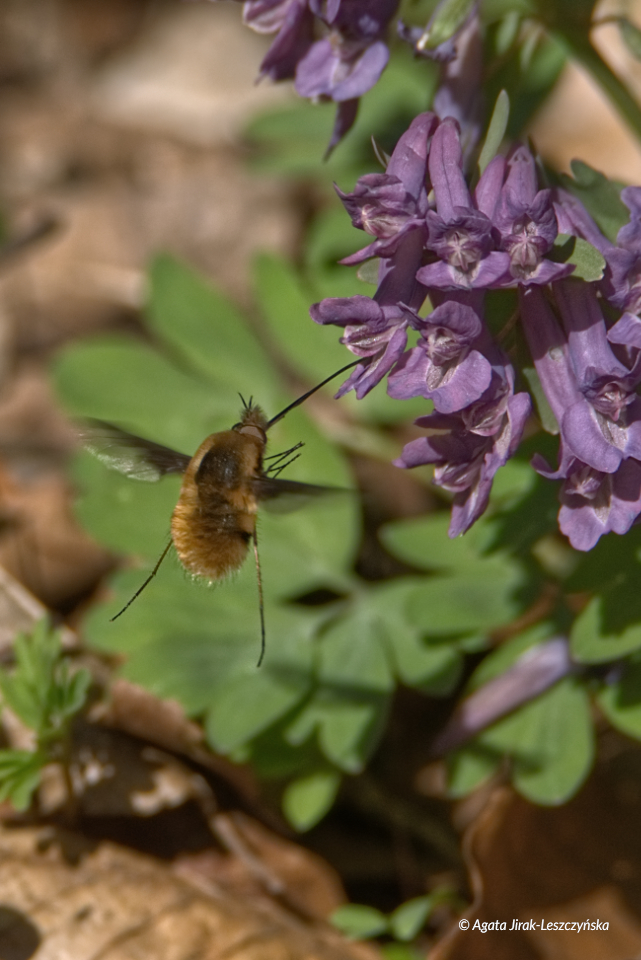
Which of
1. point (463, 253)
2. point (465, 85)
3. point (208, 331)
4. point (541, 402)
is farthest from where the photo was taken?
point (208, 331)

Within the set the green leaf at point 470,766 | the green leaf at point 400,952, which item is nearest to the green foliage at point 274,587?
the green leaf at point 470,766

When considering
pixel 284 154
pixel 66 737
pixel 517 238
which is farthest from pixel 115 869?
pixel 284 154

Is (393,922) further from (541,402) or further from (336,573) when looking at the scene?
(541,402)

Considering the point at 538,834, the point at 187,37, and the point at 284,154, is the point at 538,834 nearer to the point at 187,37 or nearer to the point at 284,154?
the point at 284,154

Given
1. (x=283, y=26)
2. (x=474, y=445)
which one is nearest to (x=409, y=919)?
(x=474, y=445)

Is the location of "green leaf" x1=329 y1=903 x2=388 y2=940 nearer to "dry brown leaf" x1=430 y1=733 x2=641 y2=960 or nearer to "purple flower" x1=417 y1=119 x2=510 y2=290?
"dry brown leaf" x1=430 y1=733 x2=641 y2=960
